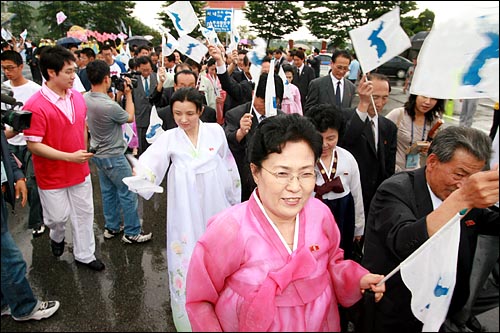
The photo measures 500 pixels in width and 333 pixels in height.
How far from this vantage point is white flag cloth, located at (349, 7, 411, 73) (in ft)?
9.04

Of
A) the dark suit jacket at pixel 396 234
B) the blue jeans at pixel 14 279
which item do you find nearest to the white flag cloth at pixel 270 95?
the dark suit jacket at pixel 396 234

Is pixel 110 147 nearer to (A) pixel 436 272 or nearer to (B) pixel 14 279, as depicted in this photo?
(B) pixel 14 279

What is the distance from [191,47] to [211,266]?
4091 millimetres

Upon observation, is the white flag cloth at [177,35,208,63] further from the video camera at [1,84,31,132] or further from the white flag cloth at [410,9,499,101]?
the white flag cloth at [410,9,499,101]

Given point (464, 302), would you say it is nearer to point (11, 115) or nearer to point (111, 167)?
point (11, 115)

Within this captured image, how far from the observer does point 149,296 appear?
10.9ft

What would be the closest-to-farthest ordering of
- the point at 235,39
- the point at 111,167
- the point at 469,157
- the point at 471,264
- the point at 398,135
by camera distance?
the point at 469,157 < the point at 471,264 < the point at 398,135 < the point at 111,167 < the point at 235,39

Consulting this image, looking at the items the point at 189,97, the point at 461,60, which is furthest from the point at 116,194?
the point at 461,60

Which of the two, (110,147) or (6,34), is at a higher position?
(6,34)

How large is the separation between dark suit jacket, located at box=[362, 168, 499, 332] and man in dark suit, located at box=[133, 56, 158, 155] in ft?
15.1

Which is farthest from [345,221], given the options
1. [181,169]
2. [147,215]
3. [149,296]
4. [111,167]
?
[147,215]

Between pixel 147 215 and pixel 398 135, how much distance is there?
10.4 feet

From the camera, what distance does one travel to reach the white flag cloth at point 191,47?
4992mm

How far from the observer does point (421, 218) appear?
172cm
